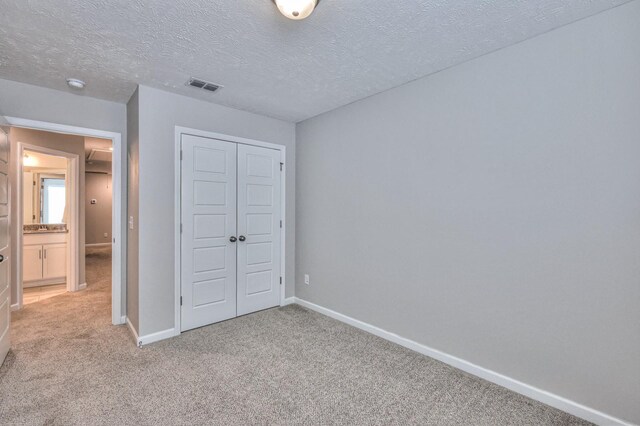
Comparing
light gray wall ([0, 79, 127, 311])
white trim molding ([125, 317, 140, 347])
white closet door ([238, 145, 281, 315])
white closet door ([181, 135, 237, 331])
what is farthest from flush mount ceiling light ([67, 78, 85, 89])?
white trim molding ([125, 317, 140, 347])

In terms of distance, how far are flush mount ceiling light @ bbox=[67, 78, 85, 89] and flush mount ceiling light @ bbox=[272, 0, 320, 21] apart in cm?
222

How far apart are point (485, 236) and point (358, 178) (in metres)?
1.44

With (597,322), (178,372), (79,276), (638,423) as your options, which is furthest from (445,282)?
(79,276)

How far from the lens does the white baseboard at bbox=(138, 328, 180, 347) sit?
9.46 feet

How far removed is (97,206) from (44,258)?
550 centimetres

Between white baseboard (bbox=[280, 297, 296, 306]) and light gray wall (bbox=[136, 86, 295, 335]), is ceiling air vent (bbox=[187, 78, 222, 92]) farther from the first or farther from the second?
white baseboard (bbox=[280, 297, 296, 306])

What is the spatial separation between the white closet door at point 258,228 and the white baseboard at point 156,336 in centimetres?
78

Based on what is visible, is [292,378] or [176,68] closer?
[292,378]

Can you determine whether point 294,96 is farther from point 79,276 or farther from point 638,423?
point 79,276

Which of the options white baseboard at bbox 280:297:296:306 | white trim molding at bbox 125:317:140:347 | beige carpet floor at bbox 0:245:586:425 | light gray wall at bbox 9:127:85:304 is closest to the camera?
beige carpet floor at bbox 0:245:586:425

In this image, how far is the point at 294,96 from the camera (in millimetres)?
3189

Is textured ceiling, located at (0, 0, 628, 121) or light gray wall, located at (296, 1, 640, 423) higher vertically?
textured ceiling, located at (0, 0, 628, 121)

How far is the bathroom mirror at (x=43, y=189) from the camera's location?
6.16 m

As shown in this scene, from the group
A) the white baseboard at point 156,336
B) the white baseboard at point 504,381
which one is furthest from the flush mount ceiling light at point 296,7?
the white baseboard at point 156,336
